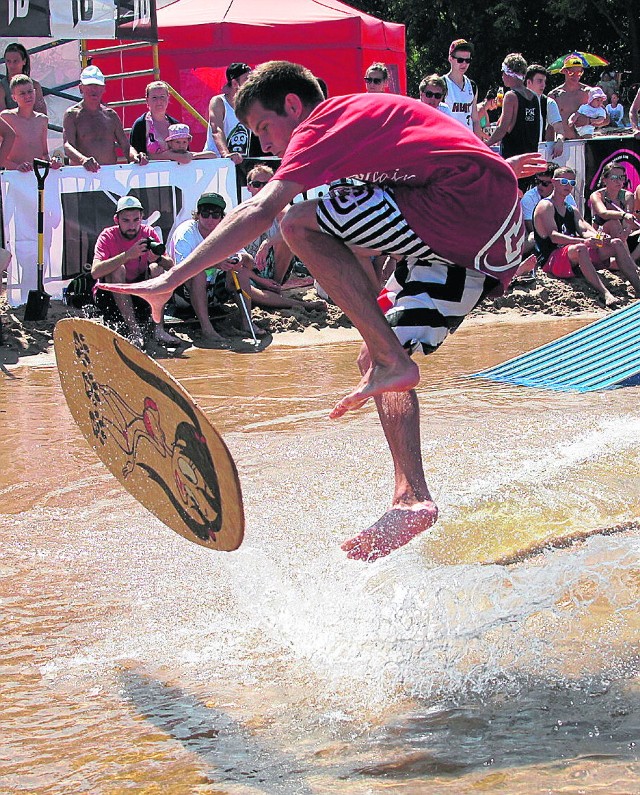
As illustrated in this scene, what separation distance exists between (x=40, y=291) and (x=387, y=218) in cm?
593

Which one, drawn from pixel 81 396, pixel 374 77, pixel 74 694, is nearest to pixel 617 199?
pixel 374 77

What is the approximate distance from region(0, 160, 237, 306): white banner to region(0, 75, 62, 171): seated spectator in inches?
8.5

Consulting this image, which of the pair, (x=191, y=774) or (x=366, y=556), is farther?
(x=366, y=556)

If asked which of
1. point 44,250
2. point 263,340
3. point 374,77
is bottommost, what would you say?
point 263,340

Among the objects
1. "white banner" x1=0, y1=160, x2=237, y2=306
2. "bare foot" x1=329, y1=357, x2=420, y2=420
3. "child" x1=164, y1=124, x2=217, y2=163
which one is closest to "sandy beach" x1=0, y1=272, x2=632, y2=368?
"white banner" x1=0, y1=160, x2=237, y2=306

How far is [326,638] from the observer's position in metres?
3.36

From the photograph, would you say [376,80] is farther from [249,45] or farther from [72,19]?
[249,45]

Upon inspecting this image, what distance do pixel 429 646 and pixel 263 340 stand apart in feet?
20.2

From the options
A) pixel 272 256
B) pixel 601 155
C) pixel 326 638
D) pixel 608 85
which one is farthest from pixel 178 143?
pixel 608 85

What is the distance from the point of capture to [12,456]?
578 cm

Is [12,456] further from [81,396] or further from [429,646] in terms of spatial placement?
[429,646]

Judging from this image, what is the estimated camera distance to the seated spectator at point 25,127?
9203 mm

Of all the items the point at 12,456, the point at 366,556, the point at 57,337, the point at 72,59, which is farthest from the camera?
the point at 72,59

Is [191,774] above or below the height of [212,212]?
below
